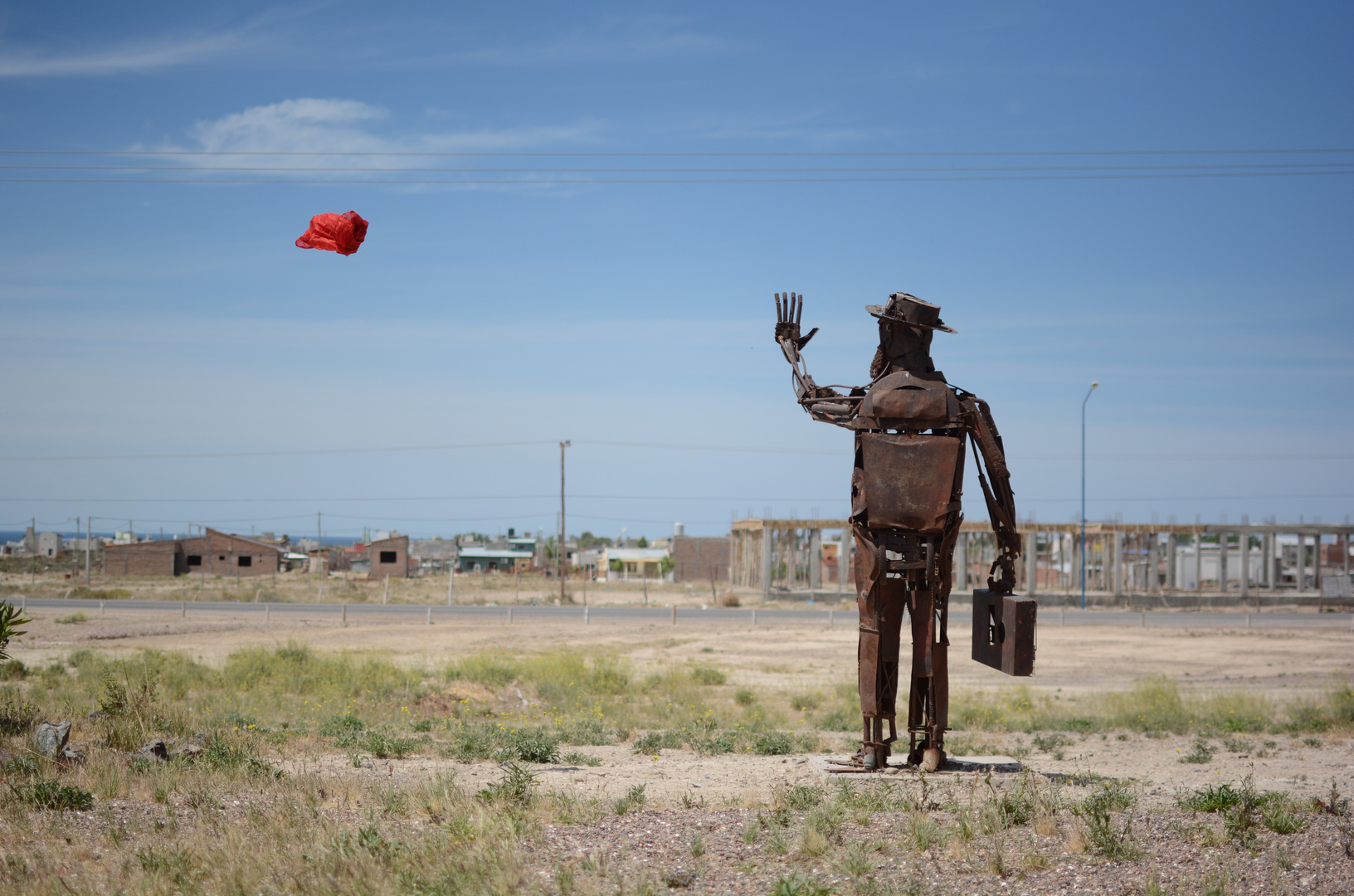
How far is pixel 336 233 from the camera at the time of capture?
1170cm

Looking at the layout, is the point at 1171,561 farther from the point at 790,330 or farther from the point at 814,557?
the point at 790,330

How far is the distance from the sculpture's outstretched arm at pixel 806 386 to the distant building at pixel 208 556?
71.1 meters

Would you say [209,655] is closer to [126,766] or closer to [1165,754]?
[126,766]

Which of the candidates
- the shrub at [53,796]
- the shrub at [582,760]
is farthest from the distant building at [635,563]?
the shrub at [53,796]

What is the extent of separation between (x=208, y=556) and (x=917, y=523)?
7555 centimetres

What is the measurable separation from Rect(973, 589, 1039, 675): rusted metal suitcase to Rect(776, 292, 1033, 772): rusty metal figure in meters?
0.02

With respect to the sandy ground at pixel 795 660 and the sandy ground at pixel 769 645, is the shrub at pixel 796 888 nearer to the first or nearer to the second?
the sandy ground at pixel 795 660


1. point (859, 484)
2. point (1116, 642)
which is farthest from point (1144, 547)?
point (859, 484)

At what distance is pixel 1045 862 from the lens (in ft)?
22.5

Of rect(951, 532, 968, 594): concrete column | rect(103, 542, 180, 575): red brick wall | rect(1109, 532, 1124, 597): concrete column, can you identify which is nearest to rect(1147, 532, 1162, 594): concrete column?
rect(1109, 532, 1124, 597): concrete column

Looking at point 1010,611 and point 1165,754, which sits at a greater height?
point 1010,611

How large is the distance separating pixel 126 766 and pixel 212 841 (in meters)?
3.26

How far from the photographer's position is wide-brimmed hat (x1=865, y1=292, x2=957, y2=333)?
10.4m

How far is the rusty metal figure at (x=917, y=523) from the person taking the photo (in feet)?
32.8
